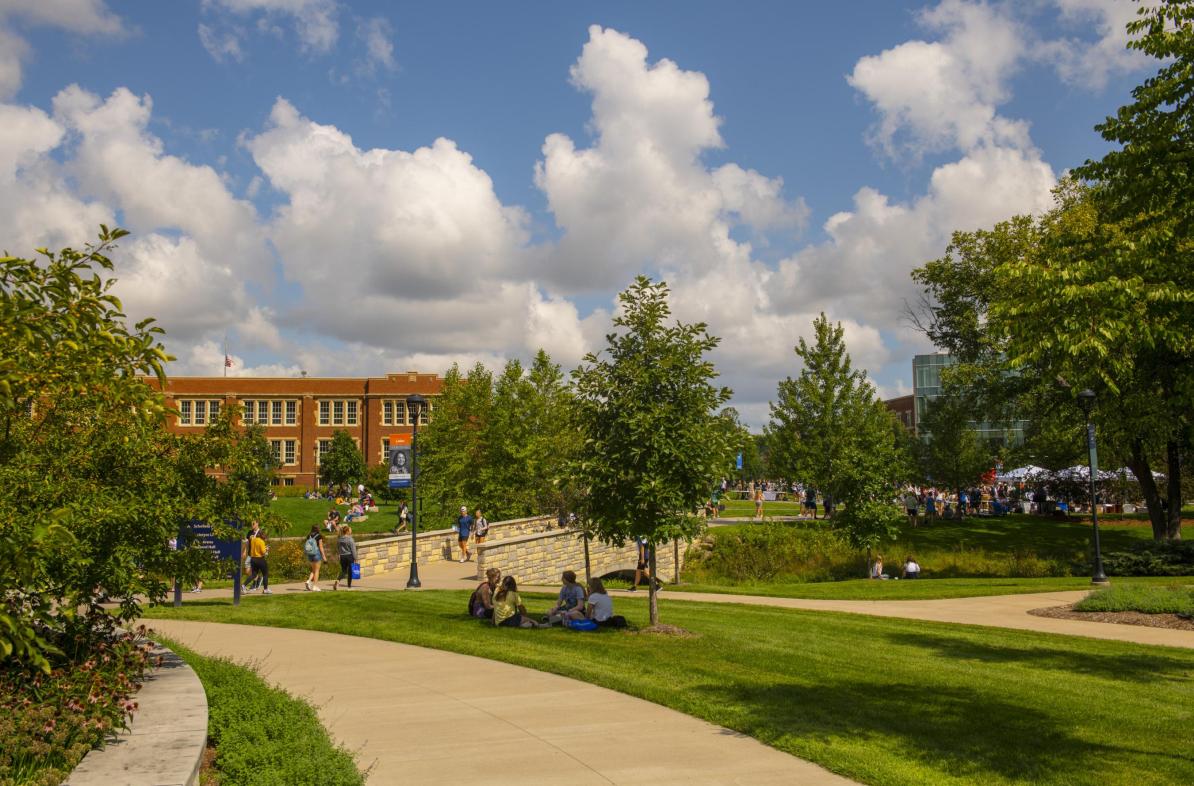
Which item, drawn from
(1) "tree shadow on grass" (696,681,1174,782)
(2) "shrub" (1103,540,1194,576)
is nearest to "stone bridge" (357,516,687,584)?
(2) "shrub" (1103,540,1194,576)

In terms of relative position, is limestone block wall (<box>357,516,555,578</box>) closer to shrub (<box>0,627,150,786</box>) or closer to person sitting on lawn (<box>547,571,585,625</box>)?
person sitting on lawn (<box>547,571,585,625</box>)

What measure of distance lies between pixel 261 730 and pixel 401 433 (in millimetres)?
73440

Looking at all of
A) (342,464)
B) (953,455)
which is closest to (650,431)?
(953,455)

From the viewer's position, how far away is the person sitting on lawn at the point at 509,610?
14211 mm

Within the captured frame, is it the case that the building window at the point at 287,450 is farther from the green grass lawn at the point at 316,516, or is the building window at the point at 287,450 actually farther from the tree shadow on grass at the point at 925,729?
the tree shadow on grass at the point at 925,729

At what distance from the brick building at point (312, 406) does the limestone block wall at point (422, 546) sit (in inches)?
1899

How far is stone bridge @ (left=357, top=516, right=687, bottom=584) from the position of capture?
83.2 ft

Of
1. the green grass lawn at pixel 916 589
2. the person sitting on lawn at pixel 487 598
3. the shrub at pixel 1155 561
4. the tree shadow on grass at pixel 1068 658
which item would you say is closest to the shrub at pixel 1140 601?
the green grass lawn at pixel 916 589

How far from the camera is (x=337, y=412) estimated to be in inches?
3159

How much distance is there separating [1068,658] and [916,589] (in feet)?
32.9

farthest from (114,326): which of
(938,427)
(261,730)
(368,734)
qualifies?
(938,427)

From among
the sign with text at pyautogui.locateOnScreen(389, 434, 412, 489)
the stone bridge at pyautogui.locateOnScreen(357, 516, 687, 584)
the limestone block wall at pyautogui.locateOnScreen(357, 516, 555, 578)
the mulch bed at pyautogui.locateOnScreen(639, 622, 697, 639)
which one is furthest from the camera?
the sign with text at pyautogui.locateOnScreen(389, 434, 412, 489)

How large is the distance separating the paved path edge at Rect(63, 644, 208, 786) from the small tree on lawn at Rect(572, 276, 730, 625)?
6638 mm

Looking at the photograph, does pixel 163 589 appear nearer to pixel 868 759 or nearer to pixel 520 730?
pixel 520 730
